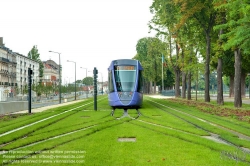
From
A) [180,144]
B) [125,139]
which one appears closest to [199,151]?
[180,144]

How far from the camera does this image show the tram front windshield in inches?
829

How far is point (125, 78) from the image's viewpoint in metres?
21.4

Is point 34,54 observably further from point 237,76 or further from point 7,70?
point 237,76

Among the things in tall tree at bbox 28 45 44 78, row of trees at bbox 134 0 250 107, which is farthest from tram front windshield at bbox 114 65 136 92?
tall tree at bbox 28 45 44 78

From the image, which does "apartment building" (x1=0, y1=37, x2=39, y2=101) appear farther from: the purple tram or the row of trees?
the purple tram

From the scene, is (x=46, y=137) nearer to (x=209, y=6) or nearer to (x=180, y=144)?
(x=180, y=144)

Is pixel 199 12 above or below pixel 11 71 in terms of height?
above

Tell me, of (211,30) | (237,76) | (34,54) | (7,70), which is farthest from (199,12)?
(34,54)

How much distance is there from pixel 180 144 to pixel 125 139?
1748mm

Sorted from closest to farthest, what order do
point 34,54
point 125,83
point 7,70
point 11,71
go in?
point 125,83 < point 7,70 < point 11,71 < point 34,54

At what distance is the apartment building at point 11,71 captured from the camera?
8644 cm

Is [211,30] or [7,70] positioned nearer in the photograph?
[211,30]

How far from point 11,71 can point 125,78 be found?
268 feet

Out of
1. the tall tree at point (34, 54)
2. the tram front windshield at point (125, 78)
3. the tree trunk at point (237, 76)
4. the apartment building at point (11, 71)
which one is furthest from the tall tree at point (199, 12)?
the tall tree at point (34, 54)
